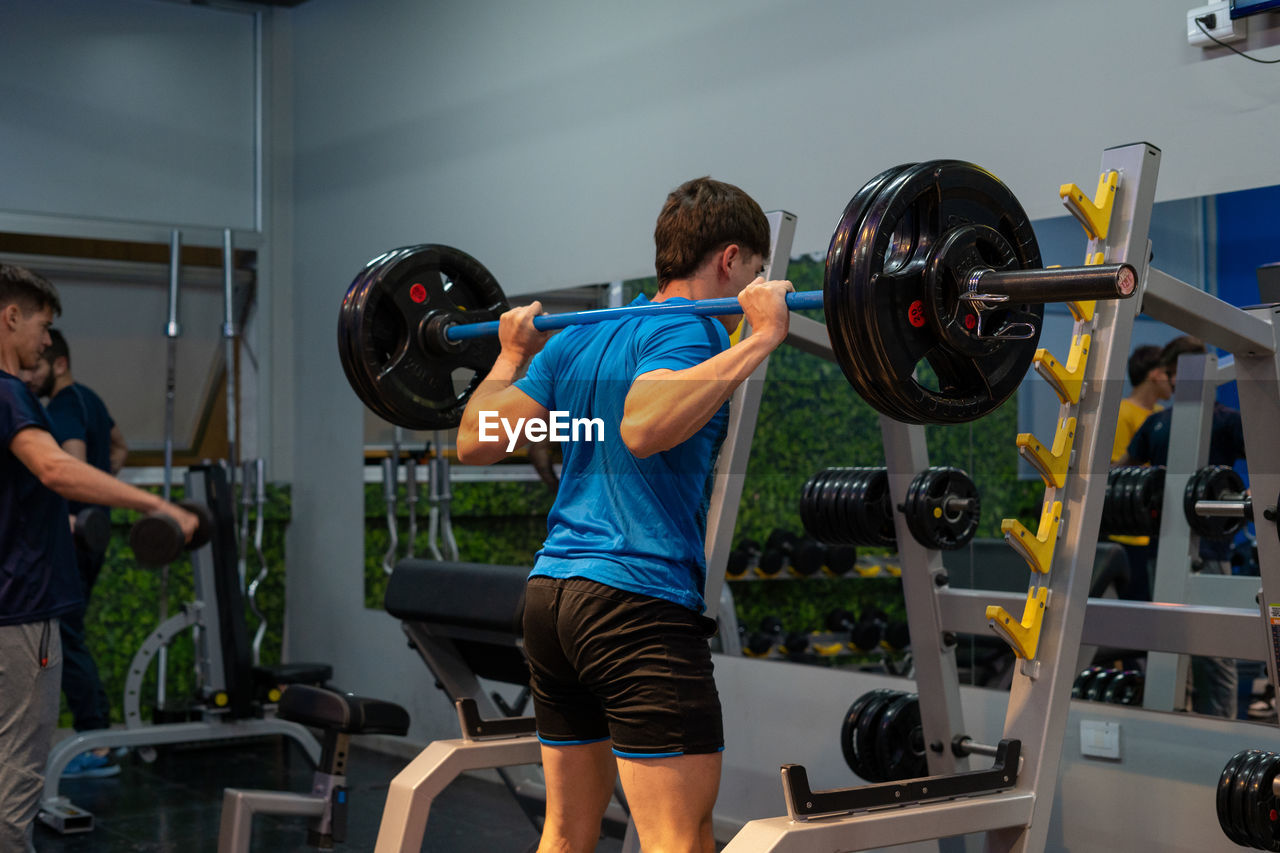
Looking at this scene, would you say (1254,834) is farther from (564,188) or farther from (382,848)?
(564,188)

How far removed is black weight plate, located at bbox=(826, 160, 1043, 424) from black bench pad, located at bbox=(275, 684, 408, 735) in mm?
1576

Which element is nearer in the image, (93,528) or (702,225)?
(702,225)

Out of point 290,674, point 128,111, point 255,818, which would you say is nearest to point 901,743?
point 255,818

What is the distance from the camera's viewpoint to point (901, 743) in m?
2.79

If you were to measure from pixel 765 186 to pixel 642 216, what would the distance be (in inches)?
21.0

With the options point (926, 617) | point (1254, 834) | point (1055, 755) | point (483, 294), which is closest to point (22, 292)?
point (483, 294)

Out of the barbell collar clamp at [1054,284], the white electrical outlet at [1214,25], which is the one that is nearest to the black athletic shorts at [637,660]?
the barbell collar clamp at [1054,284]

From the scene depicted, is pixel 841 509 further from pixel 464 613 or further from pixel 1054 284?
pixel 1054 284

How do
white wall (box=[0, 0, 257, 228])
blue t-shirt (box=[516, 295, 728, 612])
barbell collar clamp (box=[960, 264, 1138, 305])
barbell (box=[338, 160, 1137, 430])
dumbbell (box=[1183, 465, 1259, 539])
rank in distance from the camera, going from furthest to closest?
white wall (box=[0, 0, 257, 228]) < dumbbell (box=[1183, 465, 1259, 539]) < blue t-shirt (box=[516, 295, 728, 612]) < barbell (box=[338, 160, 1137, 430]) < barbell collar clamp (box=[960, 264, 1138, 305])

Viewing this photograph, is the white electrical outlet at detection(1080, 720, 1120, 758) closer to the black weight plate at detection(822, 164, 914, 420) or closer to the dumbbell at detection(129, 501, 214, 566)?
the black weight plate at detection(822, 164, 914, 420)

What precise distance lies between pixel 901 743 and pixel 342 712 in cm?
122

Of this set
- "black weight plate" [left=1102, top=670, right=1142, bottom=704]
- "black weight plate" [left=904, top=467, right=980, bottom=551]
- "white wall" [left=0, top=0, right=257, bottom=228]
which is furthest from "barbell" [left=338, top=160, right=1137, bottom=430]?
"white wall" [left=0, top=0, right=257, bottom=228]

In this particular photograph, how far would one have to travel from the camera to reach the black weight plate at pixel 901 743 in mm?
2766

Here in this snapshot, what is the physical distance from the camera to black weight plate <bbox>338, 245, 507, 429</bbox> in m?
2.50
